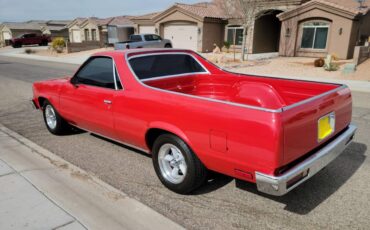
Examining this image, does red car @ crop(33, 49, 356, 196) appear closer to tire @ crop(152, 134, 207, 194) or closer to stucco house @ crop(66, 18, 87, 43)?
tire @ crop(152, 134, 207, 194)

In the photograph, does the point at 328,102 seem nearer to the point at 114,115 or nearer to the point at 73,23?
the point at 114,115

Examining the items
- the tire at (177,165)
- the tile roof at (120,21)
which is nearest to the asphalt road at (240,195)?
the tire at (177,165)

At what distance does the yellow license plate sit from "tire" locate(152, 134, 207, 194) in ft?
4.15

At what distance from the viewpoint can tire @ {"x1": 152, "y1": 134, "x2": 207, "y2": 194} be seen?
340cm

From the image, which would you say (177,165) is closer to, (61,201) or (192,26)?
(61,201)

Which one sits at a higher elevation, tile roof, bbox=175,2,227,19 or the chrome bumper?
tile roof, bbox=175,2,227,19

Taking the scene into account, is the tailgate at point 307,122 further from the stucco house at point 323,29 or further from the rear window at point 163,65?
the stucco house at point 323,29

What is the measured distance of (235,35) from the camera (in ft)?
94.3

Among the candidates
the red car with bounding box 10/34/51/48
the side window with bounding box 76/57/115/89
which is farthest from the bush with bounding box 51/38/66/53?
the side window with bounding box 76/57/115/89

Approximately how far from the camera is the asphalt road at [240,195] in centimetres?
316

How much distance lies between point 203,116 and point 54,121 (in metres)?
3.74

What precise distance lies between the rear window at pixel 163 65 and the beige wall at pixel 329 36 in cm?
1870

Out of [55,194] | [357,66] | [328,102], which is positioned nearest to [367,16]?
[357,66]

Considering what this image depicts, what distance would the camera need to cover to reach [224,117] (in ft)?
9.70
